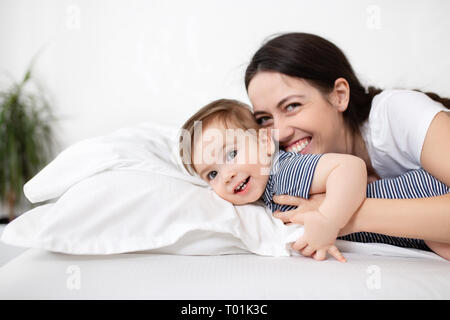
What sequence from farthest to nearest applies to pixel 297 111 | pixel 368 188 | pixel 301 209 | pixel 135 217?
pixel 297 111 → pixel 368 188 → pixel 301 209 → pixel 135 217

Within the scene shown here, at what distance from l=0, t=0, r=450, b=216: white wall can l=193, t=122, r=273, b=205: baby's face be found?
0.82 meters

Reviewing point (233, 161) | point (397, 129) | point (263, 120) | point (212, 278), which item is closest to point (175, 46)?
point (263, 120)

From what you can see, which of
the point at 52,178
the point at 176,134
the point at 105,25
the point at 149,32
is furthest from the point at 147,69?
the point at 52,178

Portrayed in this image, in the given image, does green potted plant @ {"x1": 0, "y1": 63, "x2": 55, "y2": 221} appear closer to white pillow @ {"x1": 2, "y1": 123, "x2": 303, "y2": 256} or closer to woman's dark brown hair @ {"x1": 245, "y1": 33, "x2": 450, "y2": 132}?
white pillow @ {"x1": 2, "y1": 123, "x2": 303, "y2": 256}

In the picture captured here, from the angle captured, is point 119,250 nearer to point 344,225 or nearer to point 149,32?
point 344,225

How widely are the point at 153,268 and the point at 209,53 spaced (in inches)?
58.4

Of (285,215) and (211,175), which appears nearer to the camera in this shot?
(285,215)

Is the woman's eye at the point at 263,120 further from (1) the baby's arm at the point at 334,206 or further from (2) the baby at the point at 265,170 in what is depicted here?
(1) the baby's arm at the point at 334,206

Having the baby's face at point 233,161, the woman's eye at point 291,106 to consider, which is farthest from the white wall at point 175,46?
the baby's face at point 233,161

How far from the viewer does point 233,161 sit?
40.7 inches

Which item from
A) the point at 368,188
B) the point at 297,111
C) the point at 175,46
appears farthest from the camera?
the point at 175,46

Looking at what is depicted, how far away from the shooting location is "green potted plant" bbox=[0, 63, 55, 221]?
6.60 ft

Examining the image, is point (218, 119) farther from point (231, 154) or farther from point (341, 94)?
point (341, 94)

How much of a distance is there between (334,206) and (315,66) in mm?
574
